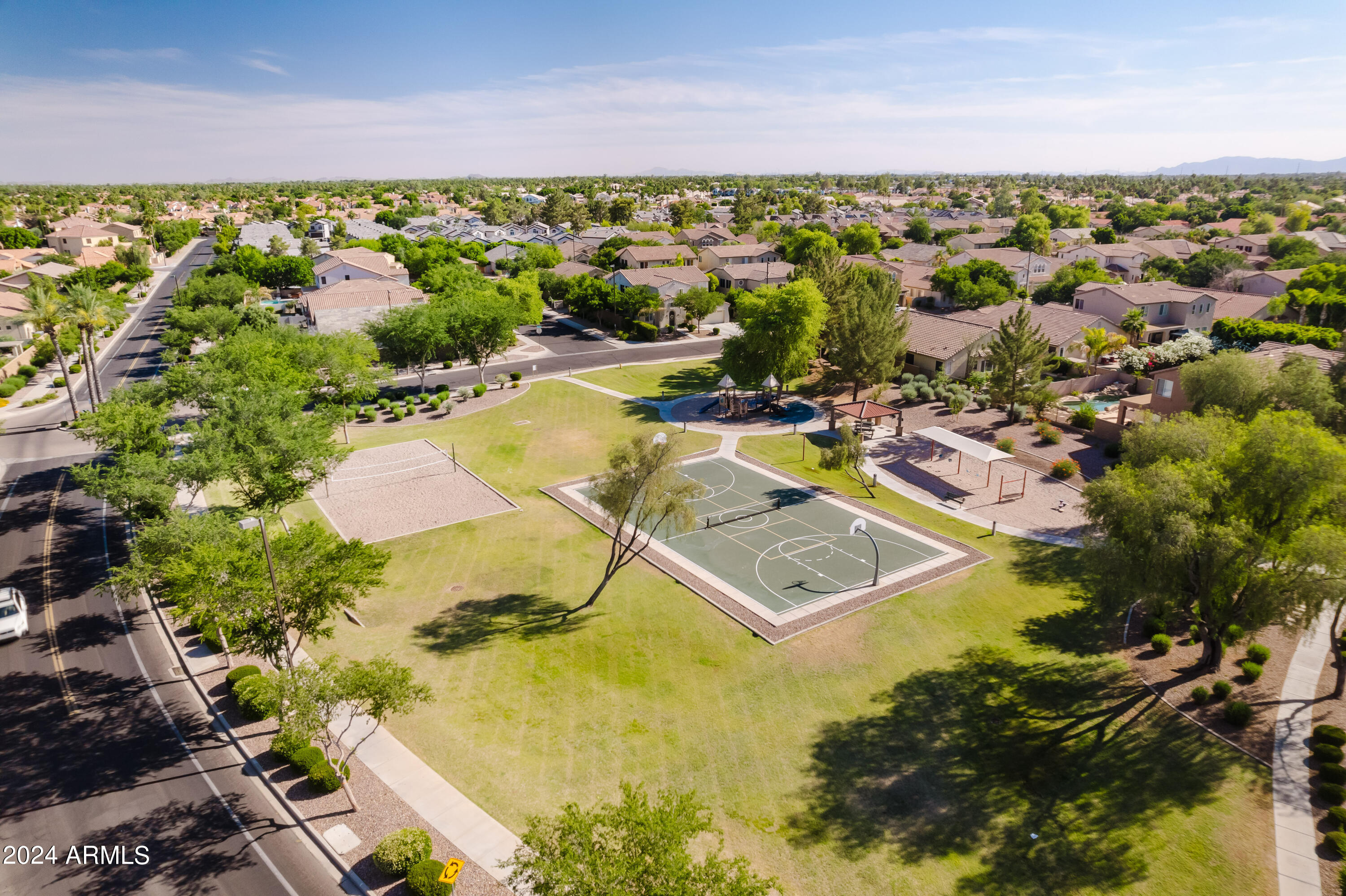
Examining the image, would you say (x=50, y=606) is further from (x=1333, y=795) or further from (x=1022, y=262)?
(x=1022, y=262)

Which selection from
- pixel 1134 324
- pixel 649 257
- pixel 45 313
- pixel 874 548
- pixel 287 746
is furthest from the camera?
pixel 649 257

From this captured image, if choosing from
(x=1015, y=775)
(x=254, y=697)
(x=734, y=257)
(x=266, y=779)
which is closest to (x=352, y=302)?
(x=734, y=257)

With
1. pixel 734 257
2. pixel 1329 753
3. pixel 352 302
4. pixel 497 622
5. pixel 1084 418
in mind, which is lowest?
pixel 497 622

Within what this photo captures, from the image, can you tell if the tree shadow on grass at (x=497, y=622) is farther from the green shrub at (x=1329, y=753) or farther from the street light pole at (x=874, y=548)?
the green shrub at (x=1329, y=753)

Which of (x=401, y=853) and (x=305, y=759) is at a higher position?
(x=401, y=853)

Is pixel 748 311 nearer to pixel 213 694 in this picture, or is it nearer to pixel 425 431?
pixel 425 431

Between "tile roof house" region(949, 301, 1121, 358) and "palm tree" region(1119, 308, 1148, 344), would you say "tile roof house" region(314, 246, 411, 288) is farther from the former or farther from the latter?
"palm tree" region(1119, 308, 1148, 344)

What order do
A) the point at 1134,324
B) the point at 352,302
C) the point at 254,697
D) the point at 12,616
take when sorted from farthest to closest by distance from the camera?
the point at 352,302
the point at 1134,324
the point at 12,616
the point at 254,697
